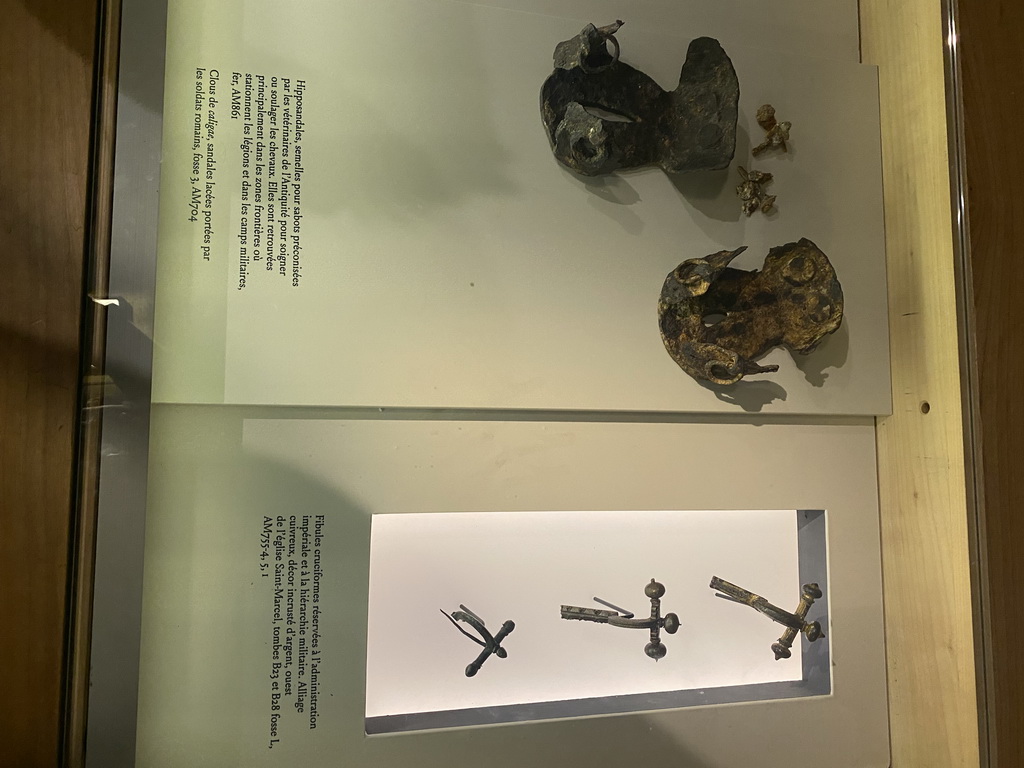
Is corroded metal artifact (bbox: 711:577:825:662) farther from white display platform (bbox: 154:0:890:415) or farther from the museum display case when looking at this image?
white display platform (bbox: 154:0:890:415)

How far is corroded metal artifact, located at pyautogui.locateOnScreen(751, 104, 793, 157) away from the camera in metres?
1.31

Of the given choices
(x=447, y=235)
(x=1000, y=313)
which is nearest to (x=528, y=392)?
(x=447, y=235)

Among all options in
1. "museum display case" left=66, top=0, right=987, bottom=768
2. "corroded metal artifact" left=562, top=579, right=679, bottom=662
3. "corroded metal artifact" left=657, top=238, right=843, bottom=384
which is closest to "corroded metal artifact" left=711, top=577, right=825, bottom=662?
"museum display case" left=66, top=0, right=987, bottom=768

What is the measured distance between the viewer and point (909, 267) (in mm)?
1341

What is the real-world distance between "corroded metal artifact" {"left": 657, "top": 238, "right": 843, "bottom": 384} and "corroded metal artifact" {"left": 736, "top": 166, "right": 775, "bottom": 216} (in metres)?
0.08

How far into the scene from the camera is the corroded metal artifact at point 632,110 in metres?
1.19

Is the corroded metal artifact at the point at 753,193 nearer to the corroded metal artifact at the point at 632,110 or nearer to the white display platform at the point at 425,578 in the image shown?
the corroded metal artifact at the point at 632,110

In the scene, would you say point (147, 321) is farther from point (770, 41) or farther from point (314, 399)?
point (770, 41)

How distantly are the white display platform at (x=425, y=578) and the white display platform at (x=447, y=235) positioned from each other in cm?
7

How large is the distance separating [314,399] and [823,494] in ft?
2.90

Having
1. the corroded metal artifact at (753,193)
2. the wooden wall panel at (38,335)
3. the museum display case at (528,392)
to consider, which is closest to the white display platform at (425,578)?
the museum display case at (528,392)

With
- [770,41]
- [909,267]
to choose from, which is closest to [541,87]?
[770,41]

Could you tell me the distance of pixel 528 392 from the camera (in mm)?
1176

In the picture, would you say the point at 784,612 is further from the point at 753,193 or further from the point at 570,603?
the point at 753,193
